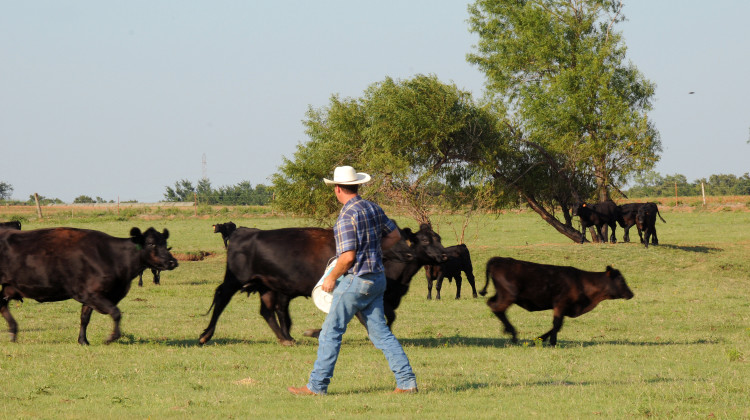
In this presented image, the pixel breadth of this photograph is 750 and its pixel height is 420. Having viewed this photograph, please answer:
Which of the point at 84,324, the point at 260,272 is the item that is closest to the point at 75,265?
the point at 84,324

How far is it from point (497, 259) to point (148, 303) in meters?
9.31

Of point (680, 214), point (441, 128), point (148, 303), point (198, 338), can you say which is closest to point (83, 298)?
point (198, 338)

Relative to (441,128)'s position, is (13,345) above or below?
below

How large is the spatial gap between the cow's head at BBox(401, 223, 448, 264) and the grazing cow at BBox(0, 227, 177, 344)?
11.7 feet

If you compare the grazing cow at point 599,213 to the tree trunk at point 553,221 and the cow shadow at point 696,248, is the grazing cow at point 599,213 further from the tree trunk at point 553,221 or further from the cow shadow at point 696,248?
the tree trunk at point 553,221

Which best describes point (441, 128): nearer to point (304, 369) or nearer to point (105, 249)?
point (105, 249)

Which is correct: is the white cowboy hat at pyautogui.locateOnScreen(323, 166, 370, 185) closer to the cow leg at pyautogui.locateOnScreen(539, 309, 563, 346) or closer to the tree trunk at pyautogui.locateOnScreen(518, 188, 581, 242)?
the cow leg at pyautogui.locateOnScreen(539, 309, 563, 346)

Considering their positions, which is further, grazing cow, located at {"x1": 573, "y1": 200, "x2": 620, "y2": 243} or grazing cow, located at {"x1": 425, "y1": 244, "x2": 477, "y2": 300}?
grazing cow, located at {"x1": 573, "y1": 200, "x2": 620, "y2": 243}

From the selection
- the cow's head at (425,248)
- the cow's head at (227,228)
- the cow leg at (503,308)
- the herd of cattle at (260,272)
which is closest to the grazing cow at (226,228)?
the cow's head at (227,228)

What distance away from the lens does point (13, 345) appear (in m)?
11.9

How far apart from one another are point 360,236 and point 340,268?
13.5 inches

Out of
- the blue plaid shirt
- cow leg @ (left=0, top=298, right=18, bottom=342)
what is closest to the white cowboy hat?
the blue plaid shirt

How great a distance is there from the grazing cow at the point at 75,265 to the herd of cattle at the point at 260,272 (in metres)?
0.01

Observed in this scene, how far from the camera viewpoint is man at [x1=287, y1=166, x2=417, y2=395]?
25.2 feet
